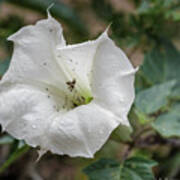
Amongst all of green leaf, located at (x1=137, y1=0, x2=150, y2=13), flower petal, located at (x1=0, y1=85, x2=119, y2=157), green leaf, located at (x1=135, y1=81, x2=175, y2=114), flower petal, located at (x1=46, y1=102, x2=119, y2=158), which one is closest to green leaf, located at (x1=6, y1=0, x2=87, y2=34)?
green leaf, located at (x1=137, y1=0, x2=150, y2=13)

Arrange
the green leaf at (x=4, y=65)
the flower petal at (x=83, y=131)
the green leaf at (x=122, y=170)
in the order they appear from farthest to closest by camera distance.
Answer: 1. the green leaf at (x=4, y=65)
2. the green leaf at (x=122, y=170)
3. the flower petal at (x=83, y=131)

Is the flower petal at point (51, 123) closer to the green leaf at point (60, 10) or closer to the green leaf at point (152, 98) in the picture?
the green leaf at point (152, 98)

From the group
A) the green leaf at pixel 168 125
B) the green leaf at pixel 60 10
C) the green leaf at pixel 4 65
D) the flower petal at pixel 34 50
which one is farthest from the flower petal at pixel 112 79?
the green leaf at pixel 60 10

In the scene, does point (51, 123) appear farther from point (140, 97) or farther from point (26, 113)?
point (140, 97)

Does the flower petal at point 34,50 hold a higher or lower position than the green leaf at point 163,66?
higher

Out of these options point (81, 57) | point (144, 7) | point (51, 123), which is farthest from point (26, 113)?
point (144, 7)

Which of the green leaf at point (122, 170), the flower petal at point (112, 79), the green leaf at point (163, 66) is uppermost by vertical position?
the flower petal at point (112, 79)

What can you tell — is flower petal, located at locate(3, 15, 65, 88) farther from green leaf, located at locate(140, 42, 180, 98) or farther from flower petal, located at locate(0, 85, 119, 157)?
green leaf, located at locate(140, 42, 180, 98)

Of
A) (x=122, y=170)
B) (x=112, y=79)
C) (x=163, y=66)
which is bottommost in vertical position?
(x=122, y=170)
